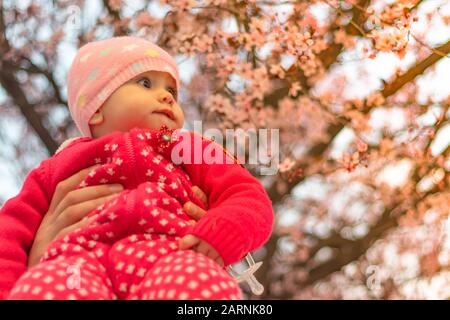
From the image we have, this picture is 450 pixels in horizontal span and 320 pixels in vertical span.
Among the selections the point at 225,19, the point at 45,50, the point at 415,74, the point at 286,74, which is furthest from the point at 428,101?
the point at 45,50

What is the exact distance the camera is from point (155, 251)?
1.53 m

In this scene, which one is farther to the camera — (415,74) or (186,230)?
(415,74)

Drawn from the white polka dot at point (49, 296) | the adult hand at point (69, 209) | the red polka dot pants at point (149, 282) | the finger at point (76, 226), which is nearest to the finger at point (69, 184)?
the adult hand at point (69, 209)

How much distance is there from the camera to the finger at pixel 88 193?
1.77m

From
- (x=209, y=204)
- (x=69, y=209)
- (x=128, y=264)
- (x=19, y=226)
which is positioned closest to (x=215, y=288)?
(x=128, y=264)

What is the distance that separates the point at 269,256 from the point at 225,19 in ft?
5.66

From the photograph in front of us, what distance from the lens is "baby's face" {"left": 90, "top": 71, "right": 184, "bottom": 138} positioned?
191 cm

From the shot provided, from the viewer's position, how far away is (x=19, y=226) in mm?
1805

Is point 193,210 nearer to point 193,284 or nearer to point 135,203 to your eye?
point 135,203

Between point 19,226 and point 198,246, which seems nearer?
point 198,246

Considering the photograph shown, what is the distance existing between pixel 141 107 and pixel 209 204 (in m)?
0.38

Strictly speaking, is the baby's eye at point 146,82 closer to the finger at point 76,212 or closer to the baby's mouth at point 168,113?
the baby's mouth at point 168,113

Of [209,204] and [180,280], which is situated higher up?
[180,280]
